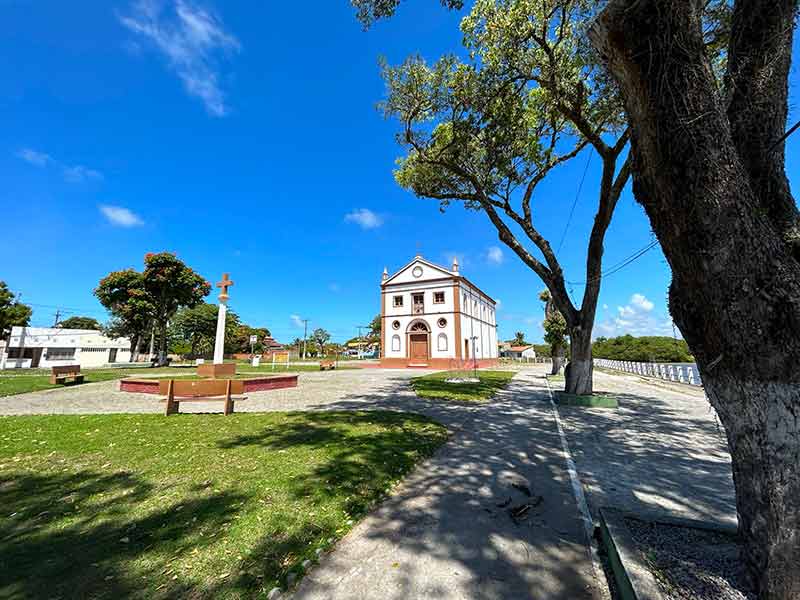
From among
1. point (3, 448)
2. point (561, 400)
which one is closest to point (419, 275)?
point (561, 400)

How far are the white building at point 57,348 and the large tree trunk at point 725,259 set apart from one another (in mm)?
47865

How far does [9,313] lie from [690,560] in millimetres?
49551

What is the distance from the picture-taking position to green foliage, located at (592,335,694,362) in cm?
5344

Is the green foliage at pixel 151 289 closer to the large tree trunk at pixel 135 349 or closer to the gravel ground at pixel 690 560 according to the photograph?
the large tree trunk at pixel 135 349

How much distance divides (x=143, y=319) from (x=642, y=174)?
3843cm

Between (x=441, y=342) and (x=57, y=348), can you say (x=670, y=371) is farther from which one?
(x=57, y=348)

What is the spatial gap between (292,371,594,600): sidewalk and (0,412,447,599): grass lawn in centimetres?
29

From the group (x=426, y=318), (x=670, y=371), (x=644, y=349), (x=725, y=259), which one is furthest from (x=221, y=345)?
(x=644, y=349)

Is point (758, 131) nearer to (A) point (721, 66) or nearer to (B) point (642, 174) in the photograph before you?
(B) point (642, 174)

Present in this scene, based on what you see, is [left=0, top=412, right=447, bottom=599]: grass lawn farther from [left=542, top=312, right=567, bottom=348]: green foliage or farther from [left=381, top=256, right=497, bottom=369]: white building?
[left=381, top=256, right=497, bottom=369]: white building

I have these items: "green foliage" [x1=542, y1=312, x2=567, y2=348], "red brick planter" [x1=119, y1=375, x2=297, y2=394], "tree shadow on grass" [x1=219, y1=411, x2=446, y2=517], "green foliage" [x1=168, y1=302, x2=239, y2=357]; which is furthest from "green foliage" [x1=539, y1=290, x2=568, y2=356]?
"green foliage" [x1=168, y1=302, x2=239, y2=357]

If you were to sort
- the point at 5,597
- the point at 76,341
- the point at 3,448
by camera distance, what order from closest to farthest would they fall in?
1. the point at 5,597
2. the point at 3,448
3. the point at 76,341

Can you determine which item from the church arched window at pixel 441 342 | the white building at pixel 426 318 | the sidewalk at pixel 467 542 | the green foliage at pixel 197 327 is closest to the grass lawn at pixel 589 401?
the sidewalk at pixel 467 542

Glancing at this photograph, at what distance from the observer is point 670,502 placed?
137 inches
